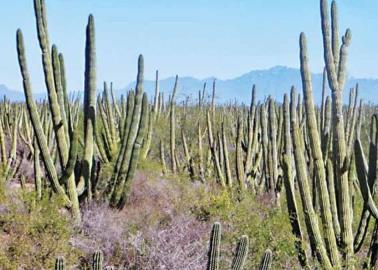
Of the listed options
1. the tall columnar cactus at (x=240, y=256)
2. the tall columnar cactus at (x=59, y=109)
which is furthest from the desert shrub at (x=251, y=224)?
the tall columnar cactus at (x=240, y=256)

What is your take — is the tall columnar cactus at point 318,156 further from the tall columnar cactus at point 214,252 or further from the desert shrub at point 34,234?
the desert shrub at point 34,234

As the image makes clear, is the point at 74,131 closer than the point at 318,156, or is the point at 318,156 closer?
the point at 318,156

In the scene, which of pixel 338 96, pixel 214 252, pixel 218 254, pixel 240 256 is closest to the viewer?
pixel 214 252

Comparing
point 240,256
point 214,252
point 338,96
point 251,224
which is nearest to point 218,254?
point 214,252

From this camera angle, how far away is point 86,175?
29.7 ft

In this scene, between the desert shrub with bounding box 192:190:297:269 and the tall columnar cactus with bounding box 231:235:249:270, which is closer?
the tall columnar cactus with bounding box 231:235:249:270

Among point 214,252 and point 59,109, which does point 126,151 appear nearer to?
point 59,109

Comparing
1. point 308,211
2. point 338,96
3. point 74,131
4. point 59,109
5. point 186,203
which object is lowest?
point 186,203

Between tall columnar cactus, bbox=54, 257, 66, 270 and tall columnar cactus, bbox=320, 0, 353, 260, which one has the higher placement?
tall columnar cactus, bbox=320, 0, 353, 260

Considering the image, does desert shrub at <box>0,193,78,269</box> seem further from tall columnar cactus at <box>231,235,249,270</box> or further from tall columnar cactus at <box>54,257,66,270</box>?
tall columnar cactus at <box>231,235,249,270</box>

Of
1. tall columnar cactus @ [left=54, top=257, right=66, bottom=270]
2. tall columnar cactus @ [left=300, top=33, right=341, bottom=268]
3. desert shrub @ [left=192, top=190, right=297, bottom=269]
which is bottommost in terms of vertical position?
desert shrub @ [left=192, top=190, right=297, bottom=269]

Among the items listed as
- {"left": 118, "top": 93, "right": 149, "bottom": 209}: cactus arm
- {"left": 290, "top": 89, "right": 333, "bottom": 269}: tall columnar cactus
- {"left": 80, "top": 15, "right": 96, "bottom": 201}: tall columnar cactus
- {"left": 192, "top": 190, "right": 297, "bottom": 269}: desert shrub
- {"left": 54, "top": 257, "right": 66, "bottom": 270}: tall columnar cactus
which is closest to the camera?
{"left": 54, "top": 257, "right": 66, "bottom": 270}: tall columnar cactus

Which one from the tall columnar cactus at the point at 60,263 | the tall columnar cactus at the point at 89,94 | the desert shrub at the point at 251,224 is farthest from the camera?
the tall columnar cactus at the point at 89,94

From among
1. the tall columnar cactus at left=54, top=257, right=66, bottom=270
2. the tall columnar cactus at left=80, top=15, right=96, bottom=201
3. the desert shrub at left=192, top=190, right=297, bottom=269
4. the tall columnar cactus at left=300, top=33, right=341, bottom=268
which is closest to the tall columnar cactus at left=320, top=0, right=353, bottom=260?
the tall columnar cactus at left=300, top=33, right=341, bottom=268
